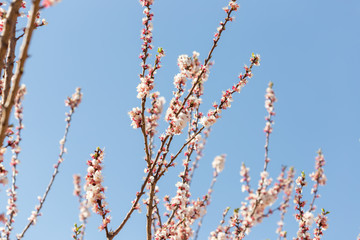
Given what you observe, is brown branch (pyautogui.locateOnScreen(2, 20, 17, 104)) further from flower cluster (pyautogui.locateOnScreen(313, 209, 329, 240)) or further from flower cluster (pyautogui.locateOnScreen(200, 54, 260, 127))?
flower cluster (pyautogui.locateOnScreen(313, 209, 329, 240))

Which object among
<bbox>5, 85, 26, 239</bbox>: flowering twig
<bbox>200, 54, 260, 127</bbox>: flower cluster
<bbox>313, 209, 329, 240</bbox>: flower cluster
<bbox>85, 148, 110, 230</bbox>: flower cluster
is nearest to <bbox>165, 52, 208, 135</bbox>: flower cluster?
<bbox>200, 54, 260, 127</bbox>: flower cluster

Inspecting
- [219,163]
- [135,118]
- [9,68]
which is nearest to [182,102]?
[135,118]

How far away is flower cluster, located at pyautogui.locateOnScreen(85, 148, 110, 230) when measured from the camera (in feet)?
13.2

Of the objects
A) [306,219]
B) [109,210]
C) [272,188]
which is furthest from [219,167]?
[109,210]

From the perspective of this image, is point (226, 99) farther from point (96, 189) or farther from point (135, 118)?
point (96, 189)

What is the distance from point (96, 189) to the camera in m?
4.03

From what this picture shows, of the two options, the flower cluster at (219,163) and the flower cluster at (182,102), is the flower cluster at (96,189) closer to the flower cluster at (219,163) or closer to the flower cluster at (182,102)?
the flower cluster at (182,102)

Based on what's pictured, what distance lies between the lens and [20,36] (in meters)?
3.39

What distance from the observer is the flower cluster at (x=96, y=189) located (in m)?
4.03

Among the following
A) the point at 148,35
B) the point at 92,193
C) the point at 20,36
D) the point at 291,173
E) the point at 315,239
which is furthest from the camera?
the point at 291,173

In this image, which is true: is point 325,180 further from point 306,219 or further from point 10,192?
point 10,192

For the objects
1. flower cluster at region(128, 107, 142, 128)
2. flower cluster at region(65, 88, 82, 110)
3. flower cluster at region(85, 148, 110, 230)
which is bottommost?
flower cluster at region(85, 148, 110, 230)

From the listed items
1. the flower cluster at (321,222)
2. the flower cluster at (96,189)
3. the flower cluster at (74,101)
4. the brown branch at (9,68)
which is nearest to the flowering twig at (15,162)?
the flower cluster at (74,101)

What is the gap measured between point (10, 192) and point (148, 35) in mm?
6664
